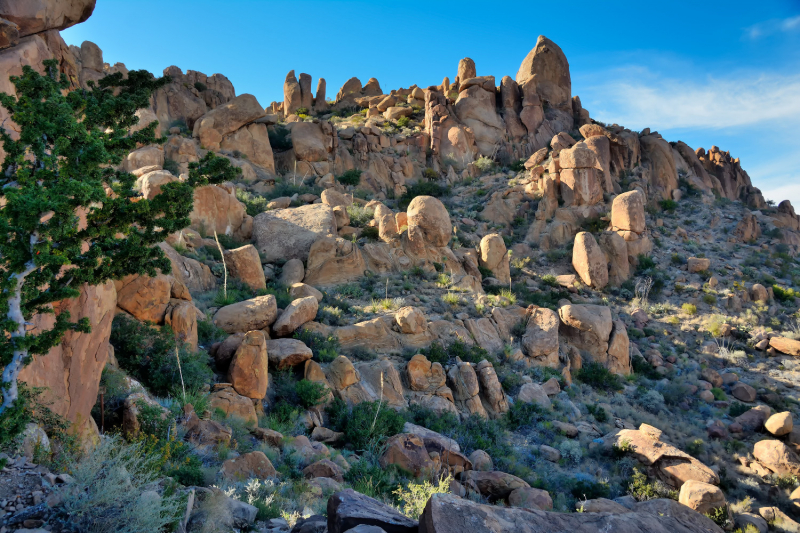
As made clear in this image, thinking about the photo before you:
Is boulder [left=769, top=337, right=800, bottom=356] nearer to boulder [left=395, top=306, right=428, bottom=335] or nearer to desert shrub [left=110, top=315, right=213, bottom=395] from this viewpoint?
boulder [left=395, top=306, right=428, bottom=335]

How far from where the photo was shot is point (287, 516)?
18.0 ft

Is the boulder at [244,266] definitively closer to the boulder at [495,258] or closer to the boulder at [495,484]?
the boulder at [495,484]

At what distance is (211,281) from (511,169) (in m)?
26.3

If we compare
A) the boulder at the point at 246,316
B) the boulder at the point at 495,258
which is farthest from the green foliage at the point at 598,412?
the boulder at the point at 246,316

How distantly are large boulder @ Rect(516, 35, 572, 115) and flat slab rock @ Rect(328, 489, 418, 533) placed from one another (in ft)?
131

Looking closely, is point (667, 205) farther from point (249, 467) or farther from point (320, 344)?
point (249, 467)

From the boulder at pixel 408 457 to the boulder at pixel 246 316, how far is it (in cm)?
464

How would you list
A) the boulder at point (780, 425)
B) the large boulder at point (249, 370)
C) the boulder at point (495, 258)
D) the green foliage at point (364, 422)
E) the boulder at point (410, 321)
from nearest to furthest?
the large boulder at point (249, 370)
the green foliage at point (364, 422)
the boulder at point (780, 425)
the boulder at point (410, 321)
the boulder at point (495, 258)

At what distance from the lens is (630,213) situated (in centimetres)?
2570

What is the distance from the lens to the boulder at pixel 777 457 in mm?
12234

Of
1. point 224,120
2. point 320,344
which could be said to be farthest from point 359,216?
point 224,120

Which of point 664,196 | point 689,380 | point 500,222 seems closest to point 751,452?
point 689,380

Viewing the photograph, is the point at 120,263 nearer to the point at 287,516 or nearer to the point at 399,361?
the point at 287,516

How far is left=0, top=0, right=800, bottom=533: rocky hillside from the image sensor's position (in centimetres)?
530
